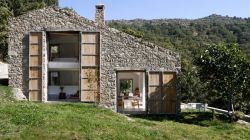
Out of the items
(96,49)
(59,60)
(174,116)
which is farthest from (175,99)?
(59,60)

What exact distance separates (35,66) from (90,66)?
360 centimetres

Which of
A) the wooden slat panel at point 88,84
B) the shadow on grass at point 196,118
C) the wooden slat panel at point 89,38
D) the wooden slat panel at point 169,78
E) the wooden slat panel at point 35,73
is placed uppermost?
the wooden slat panel at point 89,38

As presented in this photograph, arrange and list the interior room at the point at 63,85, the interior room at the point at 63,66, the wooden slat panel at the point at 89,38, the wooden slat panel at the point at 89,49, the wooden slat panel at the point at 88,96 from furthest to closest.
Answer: the interior room at the point at 63,85 < the interior room at the point at 63,66 < the wooden slat panel at the point at 89,38 < the wooden slat panel at the point at 89,49 < the wooden slat panel at the point at 88,96

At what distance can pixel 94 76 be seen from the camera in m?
29.4

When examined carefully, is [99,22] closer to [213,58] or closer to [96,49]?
[96,49]

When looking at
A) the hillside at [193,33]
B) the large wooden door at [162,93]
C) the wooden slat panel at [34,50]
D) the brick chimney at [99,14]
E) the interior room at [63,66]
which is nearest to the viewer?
the large wooden door at [162,93]

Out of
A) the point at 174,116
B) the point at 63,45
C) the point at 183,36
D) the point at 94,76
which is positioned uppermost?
the point at 183,36

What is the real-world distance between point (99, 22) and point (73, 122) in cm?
1250

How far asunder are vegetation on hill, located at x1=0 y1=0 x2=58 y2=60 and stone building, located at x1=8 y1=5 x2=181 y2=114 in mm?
17980

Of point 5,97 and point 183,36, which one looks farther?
point 183,36

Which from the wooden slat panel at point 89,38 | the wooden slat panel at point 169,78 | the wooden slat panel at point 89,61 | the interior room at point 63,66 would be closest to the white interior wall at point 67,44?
the interior room at point 63,66

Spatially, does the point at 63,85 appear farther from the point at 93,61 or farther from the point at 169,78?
the point at 169,78

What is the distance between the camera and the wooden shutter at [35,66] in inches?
1172

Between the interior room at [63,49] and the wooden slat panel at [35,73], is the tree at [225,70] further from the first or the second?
the wooden slat panel at [35,73]
